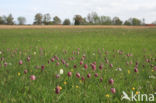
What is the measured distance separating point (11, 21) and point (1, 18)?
7.65m

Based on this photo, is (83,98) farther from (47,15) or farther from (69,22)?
(47,15)

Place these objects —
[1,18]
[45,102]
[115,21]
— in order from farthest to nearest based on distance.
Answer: [115,21] < [1,18] < [45,102]

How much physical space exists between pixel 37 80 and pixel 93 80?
1.18 metres

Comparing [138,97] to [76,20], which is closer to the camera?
[138,97]

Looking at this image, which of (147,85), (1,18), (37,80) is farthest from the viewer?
(1,18)

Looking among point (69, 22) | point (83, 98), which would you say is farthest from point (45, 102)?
point (69, 22)

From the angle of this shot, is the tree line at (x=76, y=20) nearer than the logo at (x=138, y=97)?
No

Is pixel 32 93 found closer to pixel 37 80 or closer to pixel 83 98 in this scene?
pixel 37 80

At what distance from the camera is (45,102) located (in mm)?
2564

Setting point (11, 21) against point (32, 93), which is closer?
point (32, 93)

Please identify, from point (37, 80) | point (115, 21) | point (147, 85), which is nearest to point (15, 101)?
point (37, 80)

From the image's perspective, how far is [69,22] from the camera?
12950 cm

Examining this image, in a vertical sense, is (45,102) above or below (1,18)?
below

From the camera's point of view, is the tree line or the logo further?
the tree line
